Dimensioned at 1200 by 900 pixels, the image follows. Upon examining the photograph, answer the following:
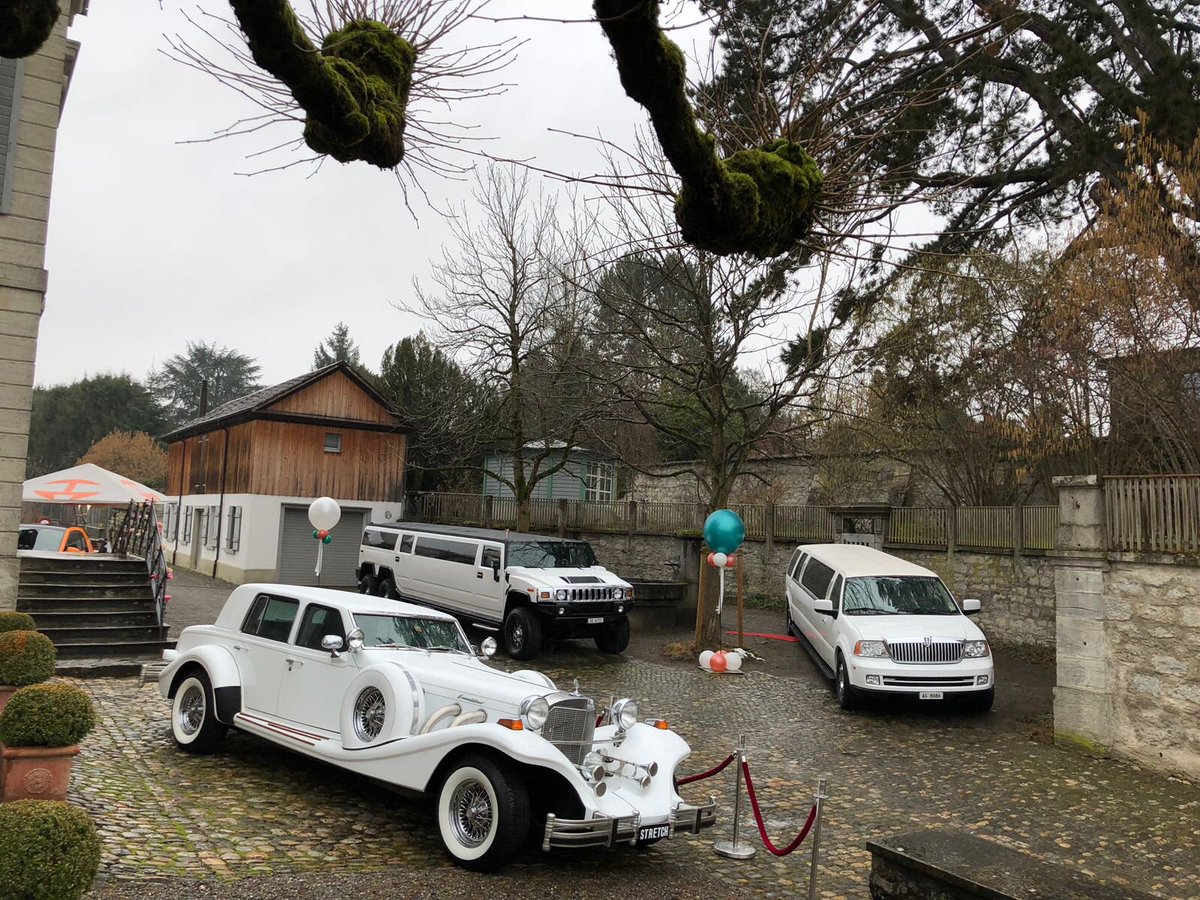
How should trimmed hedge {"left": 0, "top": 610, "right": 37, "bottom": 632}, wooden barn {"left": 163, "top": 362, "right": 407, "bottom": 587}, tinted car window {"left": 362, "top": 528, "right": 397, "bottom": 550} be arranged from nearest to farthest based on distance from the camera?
trimmed hedge {"left": 0, "top": 610, "right": 37, "bottom": 632}, tinted car window {"left": 362, "top": 528, "right": 397, "bottom": 550}, wooden barn {"left": 163, "top": 362, "right": 407, "bottom": 587}

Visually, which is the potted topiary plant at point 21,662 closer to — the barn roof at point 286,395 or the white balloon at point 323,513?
the white balloon at point 323,513

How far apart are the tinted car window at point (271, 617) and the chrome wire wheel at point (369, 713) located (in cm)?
145

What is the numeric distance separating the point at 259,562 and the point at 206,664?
19.8m

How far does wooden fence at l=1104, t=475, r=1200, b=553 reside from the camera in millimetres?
9195

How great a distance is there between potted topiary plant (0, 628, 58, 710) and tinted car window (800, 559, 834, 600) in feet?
34.0

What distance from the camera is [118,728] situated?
30.1 feet

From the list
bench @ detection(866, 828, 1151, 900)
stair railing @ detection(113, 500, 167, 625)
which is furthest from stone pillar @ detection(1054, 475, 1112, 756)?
stair railing @ detection(113, 500, 167, 625)

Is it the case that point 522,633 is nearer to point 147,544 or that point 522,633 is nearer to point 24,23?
point 147,544

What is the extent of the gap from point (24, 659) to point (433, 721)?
384 centimetres

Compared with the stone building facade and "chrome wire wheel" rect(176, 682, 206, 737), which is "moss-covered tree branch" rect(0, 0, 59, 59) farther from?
the stone building facade

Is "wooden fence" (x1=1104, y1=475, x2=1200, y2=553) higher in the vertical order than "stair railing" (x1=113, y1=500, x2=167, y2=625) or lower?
higher

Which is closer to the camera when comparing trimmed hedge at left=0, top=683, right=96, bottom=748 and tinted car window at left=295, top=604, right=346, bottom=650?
trimmed hedge at left=0, top=683, right=96, bottom=748

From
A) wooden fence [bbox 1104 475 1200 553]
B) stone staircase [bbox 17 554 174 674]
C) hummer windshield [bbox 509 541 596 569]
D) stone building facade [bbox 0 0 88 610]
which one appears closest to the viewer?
wooden fence [bbox 1104 475 1200 553]

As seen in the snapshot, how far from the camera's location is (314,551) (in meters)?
28.5
